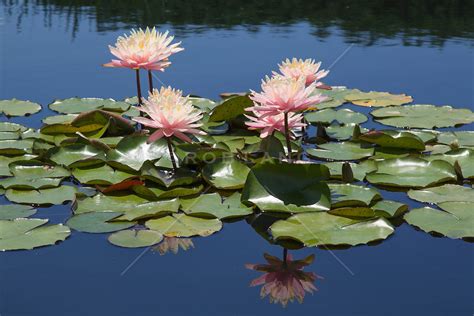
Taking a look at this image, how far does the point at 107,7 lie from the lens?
23.6 ft

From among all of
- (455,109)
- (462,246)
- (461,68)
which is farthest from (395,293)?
(461,68)

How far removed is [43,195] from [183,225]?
2.08ft

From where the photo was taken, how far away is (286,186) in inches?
115

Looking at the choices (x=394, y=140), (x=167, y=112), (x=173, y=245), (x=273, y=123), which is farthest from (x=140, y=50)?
(x=394, y=140)

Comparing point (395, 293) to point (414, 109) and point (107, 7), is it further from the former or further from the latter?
point (107, 7)

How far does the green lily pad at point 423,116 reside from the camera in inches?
151

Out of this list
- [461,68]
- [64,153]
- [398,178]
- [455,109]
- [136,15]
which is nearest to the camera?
[398,178]

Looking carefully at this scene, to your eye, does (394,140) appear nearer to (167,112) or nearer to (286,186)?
(286,186)

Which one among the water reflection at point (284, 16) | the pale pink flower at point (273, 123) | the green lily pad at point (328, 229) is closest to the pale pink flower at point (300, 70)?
the pale pink flower at point (273, 123)

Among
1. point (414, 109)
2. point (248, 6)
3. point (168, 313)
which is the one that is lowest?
point (168, 313)

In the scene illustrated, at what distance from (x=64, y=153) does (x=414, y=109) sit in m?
1.81

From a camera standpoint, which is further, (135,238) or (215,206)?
(215,206)

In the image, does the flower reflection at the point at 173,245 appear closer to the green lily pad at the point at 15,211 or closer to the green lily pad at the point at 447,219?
the green lily pad at the point at 15,211

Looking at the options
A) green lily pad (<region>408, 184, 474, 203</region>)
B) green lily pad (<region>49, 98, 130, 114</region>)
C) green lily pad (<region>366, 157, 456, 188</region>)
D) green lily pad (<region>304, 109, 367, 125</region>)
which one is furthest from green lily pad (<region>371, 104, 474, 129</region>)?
green lily pad (<region>49, 98, 130, 114</region>)
